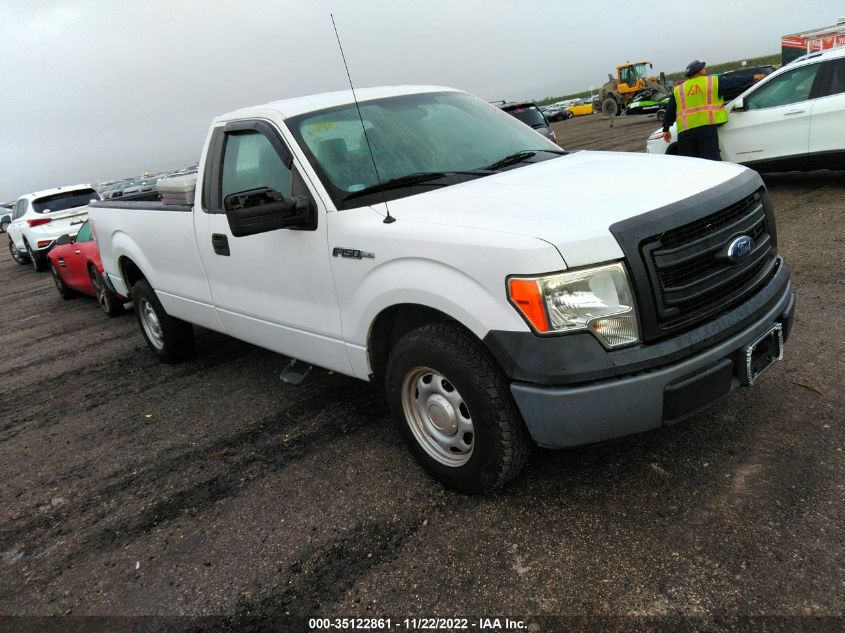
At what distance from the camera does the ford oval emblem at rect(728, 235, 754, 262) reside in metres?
2.75

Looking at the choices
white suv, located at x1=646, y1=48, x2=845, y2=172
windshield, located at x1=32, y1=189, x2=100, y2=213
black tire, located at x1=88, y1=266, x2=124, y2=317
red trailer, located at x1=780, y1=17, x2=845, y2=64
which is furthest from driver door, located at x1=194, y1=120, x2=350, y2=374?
red trailer, located at x1=780, y1=17, x2=845, y2=64

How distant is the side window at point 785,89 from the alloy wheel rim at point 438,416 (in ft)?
25.3

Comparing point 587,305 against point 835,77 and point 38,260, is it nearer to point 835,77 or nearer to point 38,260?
point 835,77

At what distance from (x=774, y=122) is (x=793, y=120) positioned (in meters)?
0.24

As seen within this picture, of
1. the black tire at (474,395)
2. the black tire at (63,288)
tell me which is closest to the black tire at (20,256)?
the black tire at (63,288)

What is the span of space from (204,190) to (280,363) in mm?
1735

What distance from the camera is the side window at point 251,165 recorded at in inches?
148

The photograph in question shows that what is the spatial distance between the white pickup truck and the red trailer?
21.3 meters

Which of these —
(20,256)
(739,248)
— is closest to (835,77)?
(739,248)

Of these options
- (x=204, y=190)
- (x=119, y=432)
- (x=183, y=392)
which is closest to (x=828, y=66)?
(x=204, y=190)

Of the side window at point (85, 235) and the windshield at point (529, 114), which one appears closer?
the side window at point (85, 235)

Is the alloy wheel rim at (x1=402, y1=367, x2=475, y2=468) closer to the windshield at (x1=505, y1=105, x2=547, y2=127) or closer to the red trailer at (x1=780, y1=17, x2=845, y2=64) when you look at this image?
the windshield at (x1=505, y1=105, x2=547, y2=127)

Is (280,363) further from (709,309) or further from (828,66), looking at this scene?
(828,66)

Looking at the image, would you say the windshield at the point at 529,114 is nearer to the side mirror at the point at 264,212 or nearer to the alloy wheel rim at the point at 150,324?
the alloy wheel rim at the point at 150,324
